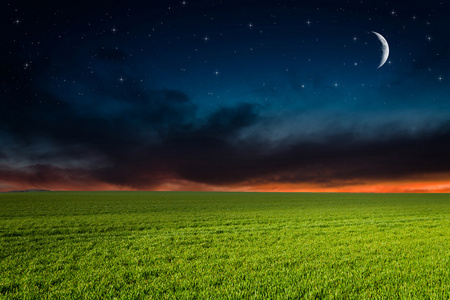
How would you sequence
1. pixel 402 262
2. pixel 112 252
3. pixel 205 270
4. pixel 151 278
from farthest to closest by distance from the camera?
pixel 112 252
pixel 402 262
pixel 205 270
pixel 151 278

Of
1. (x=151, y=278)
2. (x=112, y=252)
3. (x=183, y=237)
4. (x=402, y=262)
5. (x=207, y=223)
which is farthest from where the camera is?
(x=207, y=223)

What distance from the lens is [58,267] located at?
8.02 meters

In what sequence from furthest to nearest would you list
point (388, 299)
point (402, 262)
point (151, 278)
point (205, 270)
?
1. point (402, 262)
2. point (205, 270)
3. point (151, 278)
4. point (388, 299)

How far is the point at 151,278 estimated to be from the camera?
700 cm

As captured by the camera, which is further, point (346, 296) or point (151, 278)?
point (151, 278)

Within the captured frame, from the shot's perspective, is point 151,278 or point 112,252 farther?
point 112,252

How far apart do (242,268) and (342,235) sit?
27.0 feet

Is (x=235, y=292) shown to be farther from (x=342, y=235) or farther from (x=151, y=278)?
(x=342, y=235)

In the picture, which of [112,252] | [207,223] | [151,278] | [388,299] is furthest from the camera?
[207,223]

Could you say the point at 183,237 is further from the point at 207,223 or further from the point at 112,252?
the point at 207,223

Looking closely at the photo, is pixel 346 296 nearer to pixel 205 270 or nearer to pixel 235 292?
pixel 235 292

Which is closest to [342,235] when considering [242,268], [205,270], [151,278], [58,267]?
[242,268]

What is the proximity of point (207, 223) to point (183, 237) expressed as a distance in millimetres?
5687

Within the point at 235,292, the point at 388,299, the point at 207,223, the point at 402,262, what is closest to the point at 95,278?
the point at 235,292
